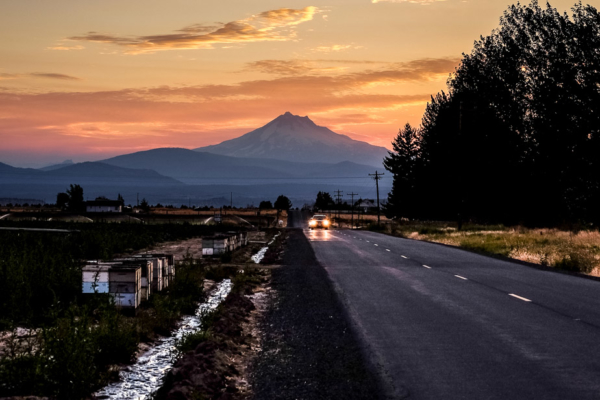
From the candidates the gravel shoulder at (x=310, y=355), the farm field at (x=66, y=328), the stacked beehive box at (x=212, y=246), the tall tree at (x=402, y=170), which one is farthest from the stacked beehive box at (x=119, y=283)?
the tall tree at (x=402, y=170)

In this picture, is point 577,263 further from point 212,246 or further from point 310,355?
point 310,355

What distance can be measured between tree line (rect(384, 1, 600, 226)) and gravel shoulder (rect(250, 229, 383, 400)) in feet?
144

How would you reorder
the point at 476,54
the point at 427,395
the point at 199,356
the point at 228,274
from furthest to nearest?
the point at 476,54, the point at 228,274, the point at 199,356, the point at 427,395

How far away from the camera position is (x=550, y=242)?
3803 cm

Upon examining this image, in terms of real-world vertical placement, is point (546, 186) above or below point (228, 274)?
above

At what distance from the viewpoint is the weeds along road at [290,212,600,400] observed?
829cm

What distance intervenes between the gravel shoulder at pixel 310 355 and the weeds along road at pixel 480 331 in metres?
0.35

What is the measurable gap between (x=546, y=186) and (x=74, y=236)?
41.0m

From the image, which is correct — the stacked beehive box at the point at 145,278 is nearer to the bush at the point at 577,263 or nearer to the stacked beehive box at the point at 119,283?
the stacked beehive box at the point at 119,283

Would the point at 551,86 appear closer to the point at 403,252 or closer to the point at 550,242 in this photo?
the point at 550,242

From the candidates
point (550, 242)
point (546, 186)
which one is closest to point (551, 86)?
point (546, 186)

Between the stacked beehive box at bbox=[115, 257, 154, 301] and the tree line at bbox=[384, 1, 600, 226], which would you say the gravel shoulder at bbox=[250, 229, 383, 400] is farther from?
the tree line at bbox=[384, 1, 600, 226]

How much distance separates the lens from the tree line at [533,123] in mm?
55812

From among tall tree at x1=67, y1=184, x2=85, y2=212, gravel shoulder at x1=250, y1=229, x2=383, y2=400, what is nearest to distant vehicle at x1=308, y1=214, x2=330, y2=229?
gravel shoulder at x1=250, y1=229, x2=383, y2=400
